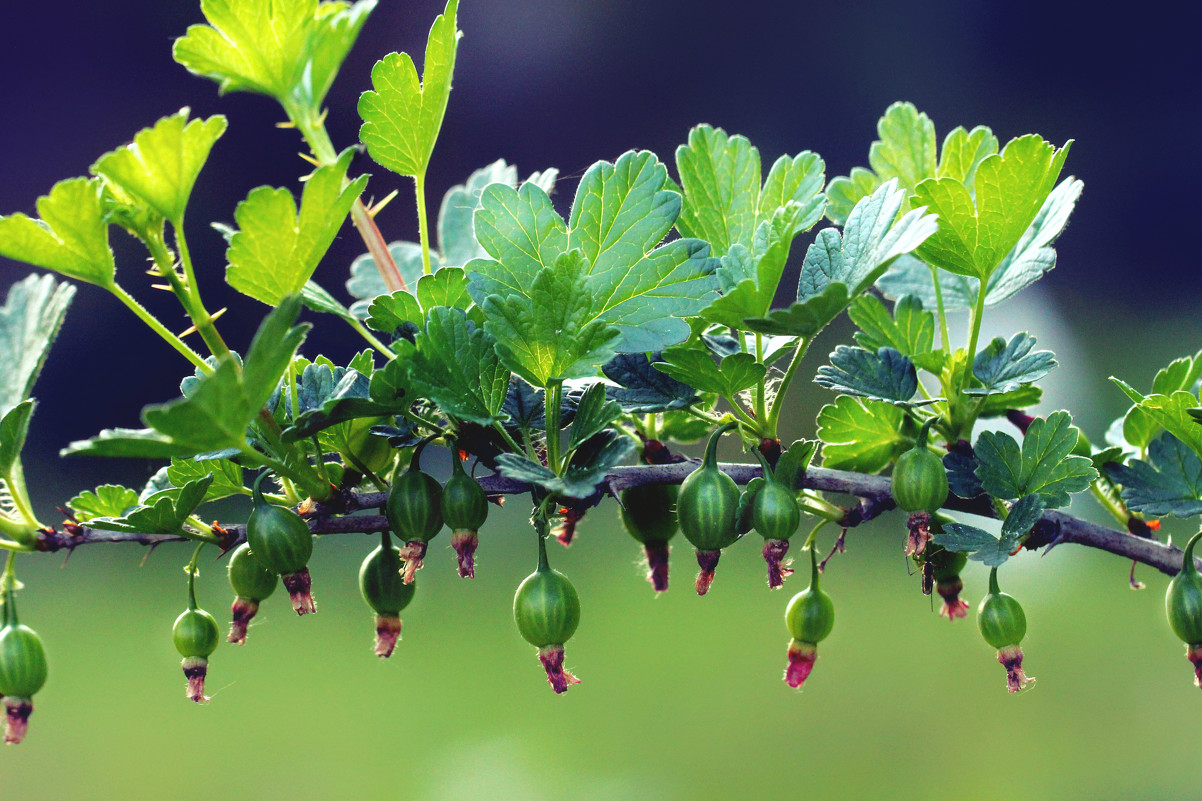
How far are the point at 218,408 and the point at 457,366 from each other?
0.11 metres

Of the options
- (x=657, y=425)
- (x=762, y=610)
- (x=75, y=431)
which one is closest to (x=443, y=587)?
(x=762, y=610)

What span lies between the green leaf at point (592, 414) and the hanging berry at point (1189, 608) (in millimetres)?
308

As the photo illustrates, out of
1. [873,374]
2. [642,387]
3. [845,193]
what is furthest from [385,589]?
[845,193]

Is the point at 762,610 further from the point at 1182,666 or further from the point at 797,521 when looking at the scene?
the point at 797,521

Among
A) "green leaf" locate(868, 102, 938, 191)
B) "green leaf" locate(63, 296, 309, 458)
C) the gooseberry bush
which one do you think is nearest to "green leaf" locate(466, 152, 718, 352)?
the gooseberry bush

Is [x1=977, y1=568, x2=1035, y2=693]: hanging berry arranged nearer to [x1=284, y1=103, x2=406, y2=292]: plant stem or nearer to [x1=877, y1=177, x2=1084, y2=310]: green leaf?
[x1=877, y1=177, x2=1084, y2=310]: green leaf

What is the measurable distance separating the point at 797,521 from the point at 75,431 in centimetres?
355

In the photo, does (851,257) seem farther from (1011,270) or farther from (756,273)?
(1011,270)

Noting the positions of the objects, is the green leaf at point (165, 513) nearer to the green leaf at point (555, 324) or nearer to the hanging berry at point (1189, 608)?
the green leaf at point (555, 324)

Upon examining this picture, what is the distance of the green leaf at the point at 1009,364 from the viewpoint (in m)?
0.48

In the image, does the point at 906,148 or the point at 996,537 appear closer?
the point at 996,537

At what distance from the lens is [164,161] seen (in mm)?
391

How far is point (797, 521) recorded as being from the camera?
448mm

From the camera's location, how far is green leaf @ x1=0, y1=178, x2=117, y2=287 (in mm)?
398
